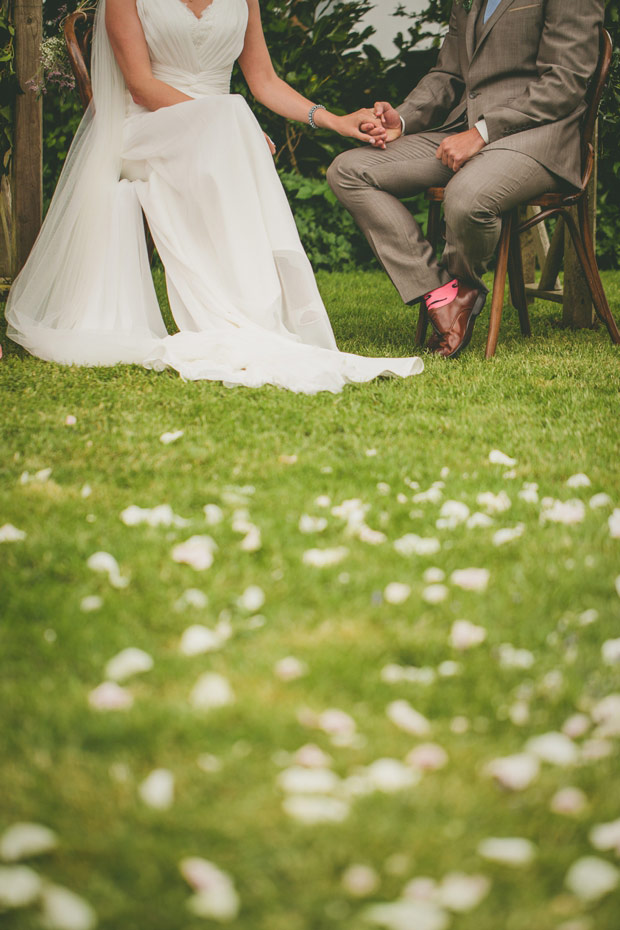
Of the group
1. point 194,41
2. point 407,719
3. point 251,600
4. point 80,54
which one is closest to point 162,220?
point 194,41

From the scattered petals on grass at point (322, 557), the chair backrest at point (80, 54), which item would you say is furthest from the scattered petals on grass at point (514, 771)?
the chair backrest at point (80, 54)

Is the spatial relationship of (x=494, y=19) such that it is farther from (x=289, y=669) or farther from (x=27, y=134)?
(x=289, y=669)

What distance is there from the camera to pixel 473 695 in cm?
118

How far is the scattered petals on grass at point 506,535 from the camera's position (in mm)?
1698

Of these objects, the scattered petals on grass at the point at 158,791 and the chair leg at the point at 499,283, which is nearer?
the scattered petals on grass at the point at 158,791

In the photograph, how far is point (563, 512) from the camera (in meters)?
1.83

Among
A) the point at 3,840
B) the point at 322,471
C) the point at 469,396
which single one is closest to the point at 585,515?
the point at 322,471

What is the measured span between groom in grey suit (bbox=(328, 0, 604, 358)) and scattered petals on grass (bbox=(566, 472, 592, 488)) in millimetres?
1571

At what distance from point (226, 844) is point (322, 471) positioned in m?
1.26

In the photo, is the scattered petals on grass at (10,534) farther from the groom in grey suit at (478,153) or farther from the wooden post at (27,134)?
the wooden post at (27,134)

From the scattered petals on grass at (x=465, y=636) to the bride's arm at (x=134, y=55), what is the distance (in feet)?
9.93

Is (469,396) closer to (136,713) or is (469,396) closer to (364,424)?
(364,424)

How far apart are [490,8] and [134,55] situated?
1.55 m

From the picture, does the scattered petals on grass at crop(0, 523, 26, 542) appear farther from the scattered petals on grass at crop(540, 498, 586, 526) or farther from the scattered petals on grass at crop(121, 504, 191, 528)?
the scattered petals on grass at crop(540, 498, 586, 526)
